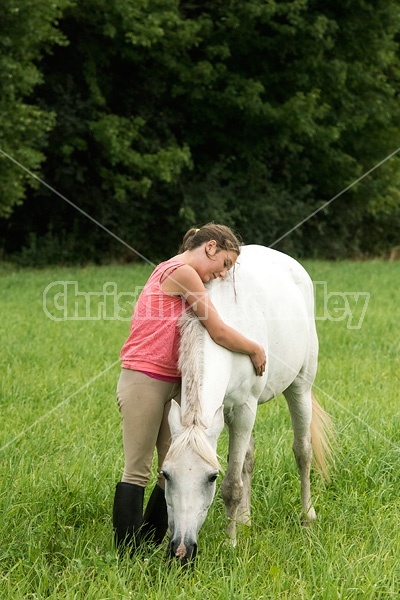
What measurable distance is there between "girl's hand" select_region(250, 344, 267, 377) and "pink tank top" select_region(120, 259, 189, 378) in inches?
15.2

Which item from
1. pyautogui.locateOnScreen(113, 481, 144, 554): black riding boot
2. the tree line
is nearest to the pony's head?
pyautogui.locateOnScreen(113, 481, 144, 554): black riding boot

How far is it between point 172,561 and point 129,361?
938mm

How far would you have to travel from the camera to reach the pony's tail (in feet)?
15.8

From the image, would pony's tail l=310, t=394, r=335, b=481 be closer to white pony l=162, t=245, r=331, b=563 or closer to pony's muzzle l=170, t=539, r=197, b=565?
white pony l=162, t=245, r=331, b=563

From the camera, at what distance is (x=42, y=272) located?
19.4 meters

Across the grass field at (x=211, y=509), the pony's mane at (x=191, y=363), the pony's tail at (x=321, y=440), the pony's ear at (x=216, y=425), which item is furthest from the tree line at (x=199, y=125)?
the pony's ear at (x=216, y=425)

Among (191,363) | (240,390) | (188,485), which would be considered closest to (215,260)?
(191,363)

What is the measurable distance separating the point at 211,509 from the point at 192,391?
110 cm

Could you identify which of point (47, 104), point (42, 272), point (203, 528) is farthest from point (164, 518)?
point (47, 104)

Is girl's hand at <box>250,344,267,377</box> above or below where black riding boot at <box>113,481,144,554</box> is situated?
above

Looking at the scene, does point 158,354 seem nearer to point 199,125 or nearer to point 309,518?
point 309,518

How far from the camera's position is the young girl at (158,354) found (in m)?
3.69

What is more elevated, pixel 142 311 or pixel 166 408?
pixel 142 311

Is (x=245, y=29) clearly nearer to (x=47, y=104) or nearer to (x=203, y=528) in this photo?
(x=47, y=104)
